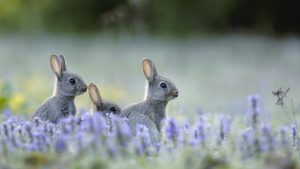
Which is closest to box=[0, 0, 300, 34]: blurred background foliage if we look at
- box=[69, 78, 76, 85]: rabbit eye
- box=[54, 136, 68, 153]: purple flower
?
box=[69, 78, 76, 85]: rabbit eye

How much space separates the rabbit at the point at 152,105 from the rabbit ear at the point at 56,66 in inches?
29.4

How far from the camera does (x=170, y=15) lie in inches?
1121

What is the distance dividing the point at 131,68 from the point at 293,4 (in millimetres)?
12534

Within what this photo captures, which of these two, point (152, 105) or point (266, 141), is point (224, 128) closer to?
point (266, 141)

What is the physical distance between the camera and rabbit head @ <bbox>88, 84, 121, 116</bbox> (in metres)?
7.09

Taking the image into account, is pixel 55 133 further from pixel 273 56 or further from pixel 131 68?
pixel 273 56

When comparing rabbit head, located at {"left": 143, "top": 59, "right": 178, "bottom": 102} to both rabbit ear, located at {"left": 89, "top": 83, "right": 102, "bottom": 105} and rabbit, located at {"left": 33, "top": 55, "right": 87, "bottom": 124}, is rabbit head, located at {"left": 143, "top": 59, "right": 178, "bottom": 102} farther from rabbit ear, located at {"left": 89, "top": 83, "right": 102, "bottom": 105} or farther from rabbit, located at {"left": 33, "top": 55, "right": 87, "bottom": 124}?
rabbit, located at {"left": 33, "top": 55, "right": 87, "bottom": 124}

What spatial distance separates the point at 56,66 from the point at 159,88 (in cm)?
92

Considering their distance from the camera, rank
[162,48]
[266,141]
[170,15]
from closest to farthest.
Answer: [266,141] < [162,48] < [170,15]

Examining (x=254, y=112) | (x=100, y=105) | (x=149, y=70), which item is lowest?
(x=254, y=112)

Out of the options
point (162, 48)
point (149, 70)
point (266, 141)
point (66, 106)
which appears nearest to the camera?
point (266, 141)

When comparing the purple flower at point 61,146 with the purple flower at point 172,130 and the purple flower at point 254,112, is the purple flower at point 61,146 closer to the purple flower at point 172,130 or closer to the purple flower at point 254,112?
the purple flower at point 172,130

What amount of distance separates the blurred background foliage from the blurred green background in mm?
34

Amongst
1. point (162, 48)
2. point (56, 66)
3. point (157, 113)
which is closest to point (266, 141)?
point (157, 113)
